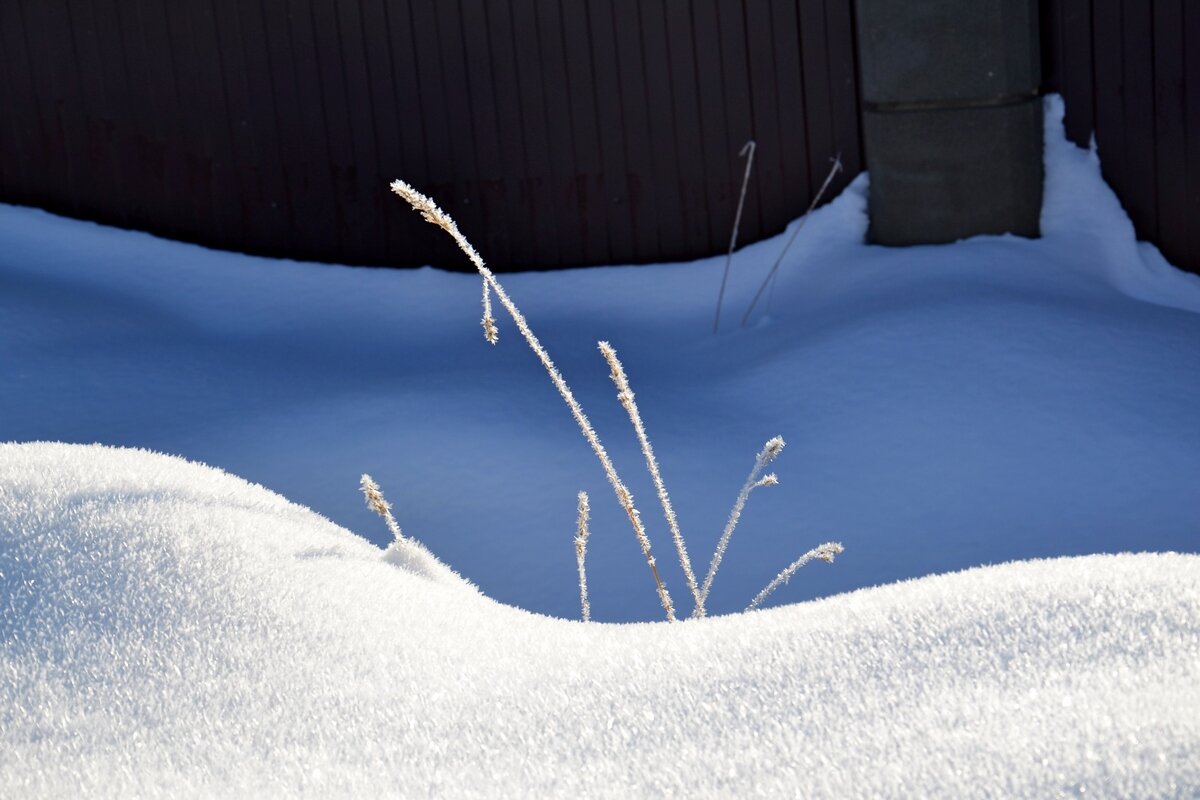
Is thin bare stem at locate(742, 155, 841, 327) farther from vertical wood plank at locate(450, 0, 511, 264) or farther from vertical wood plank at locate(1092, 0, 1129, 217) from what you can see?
vertical wood plank at locate(450, 0, 511, 264)

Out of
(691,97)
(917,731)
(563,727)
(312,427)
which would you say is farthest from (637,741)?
(691,97)

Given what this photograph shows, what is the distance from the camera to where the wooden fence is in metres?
4.96

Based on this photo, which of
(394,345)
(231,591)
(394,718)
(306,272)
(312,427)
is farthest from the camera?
(306,272)

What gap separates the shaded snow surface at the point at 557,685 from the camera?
999 mm

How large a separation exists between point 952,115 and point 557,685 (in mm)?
4010

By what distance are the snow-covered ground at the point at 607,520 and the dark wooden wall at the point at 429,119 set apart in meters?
0.22

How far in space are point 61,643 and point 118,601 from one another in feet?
0.31

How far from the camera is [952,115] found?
→ 15.8 ft

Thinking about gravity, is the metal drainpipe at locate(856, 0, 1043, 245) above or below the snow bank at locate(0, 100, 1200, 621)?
above

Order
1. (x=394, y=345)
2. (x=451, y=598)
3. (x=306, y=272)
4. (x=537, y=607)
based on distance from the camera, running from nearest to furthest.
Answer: (x=451, y=598) → (x=537, y=607) → (x=394, y=345) → (x=306, y=272)

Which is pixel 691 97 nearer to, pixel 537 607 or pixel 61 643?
pixel 537 607

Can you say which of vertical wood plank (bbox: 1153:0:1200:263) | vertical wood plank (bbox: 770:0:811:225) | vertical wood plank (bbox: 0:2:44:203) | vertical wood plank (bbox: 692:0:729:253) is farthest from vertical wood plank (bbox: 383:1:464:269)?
vertical wood plank (bbox: 1153:0:1200:263)

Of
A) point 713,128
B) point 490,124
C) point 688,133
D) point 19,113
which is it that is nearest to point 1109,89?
point 713,128

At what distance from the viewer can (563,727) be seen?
3.70 feet
